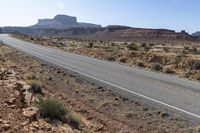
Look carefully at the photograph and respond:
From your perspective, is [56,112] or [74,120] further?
[74,120]

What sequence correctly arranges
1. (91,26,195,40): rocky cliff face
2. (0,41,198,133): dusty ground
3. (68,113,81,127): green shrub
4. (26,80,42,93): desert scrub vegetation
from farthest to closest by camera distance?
(91,26,195,40): rocky cliff face < (26,80,42,93): desert scrub vegetation < (0,41,198,133): dusty ground < (68,113,81,127): green shrub

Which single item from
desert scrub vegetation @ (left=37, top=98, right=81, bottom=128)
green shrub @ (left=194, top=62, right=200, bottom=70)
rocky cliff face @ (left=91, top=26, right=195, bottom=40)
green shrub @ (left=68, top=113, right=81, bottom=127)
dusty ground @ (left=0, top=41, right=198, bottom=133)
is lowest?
rocky cliff face @ (left=91, top=26, right=195, bottom=40)

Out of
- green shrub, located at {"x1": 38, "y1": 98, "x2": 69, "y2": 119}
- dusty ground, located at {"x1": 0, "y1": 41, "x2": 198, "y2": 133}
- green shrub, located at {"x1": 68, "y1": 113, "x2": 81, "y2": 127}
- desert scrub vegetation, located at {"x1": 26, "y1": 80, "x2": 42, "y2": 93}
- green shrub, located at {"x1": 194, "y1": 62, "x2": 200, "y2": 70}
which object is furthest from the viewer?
green shrub, located at {"x1": 194, "y1": 62, "x2": 200, "y2": 70}

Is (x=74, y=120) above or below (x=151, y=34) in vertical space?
above

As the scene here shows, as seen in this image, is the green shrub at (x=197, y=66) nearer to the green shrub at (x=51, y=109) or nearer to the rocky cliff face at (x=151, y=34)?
the green shrub at (x=51, y=109)

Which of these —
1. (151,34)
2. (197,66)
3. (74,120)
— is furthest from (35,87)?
(151,34)

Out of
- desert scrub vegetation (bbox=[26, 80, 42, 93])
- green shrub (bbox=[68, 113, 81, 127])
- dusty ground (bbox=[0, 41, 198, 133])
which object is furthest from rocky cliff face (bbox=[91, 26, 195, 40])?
green shrub (bbox=[68, 113, 81, 127])

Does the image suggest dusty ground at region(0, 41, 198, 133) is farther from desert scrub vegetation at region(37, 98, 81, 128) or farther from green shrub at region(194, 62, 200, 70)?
green shrub at region(194, 62, 200, 70)

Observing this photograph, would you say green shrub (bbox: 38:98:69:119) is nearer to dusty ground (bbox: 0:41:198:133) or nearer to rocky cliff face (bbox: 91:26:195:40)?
dusty ground (bbox: 0:41:198:133)

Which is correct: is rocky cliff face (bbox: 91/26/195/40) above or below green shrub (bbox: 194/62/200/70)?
below

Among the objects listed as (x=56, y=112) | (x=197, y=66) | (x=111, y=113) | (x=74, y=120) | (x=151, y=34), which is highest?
(x=56, y=112)

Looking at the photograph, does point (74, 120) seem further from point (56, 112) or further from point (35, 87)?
point (35, 87)

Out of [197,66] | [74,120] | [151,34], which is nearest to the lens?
[74,120]

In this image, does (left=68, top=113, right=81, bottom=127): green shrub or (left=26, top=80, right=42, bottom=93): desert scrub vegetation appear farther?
(left=26, top=80, right=42, bottom=93): desert scrub vegetation
